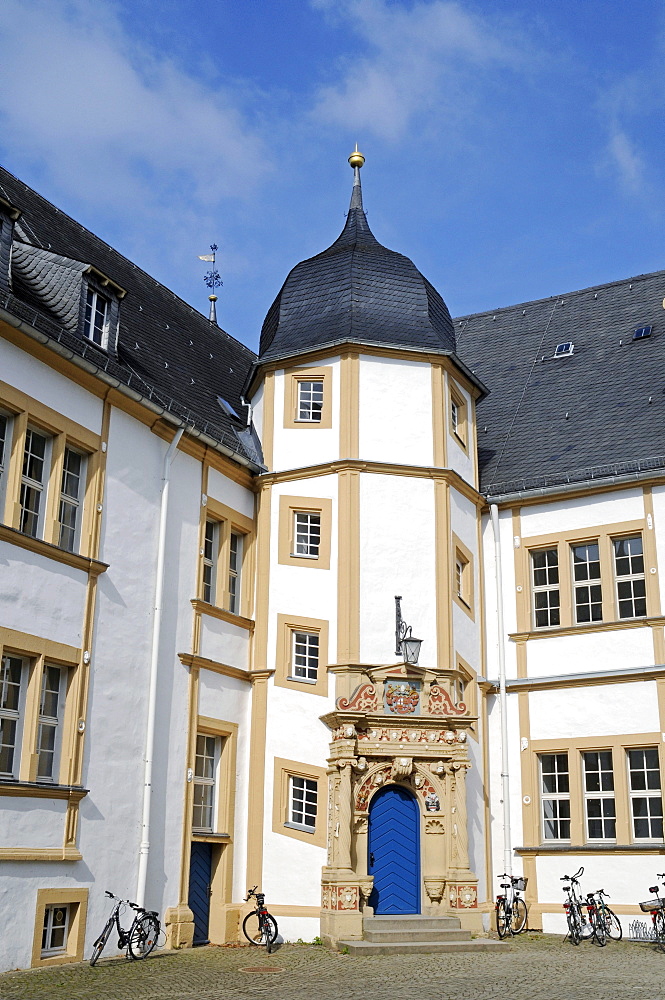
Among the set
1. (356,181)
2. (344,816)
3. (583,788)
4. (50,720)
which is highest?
(356,181)

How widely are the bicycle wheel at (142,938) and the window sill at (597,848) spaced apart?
20.9ft

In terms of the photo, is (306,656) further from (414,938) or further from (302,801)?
(414,938)

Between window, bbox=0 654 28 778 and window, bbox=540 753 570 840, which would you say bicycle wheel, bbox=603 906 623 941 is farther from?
window, bbox=0 654 28 778

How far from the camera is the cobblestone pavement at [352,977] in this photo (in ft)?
35.6

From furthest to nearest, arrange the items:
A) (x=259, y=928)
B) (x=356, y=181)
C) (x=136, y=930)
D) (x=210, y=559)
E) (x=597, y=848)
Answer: (x=356, y=181), (x=210, y=559), (x=597, y=848), (x=259, y=928), (x=136, y=930)

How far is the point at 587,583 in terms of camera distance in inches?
734

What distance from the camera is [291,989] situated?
1133 centimetres

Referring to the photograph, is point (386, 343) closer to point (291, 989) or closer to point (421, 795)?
point (421, 795)

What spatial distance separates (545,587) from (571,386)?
4654 mm

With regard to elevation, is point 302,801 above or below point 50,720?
below

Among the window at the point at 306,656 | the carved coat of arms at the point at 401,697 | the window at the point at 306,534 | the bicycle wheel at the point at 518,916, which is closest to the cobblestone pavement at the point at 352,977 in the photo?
the bicycle wheel at the point at 518,916

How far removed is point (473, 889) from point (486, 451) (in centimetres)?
842

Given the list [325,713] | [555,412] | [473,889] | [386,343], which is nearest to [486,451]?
[555,412]

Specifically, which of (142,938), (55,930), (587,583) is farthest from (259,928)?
(587,583)
